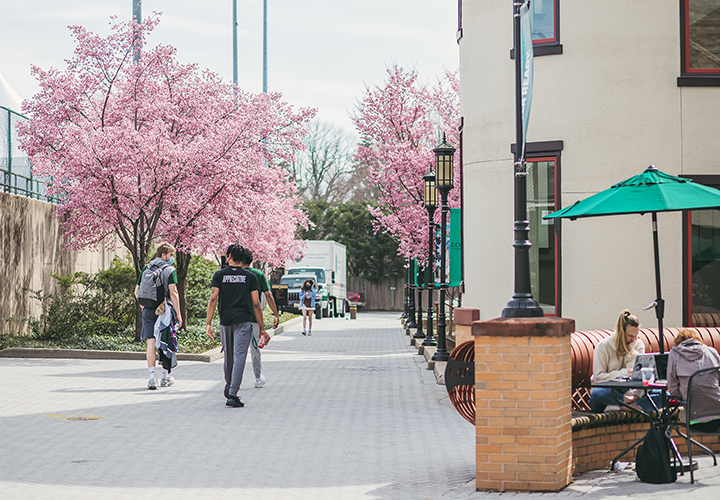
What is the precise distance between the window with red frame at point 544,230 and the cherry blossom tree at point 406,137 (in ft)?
47.7

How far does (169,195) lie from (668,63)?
417 inches

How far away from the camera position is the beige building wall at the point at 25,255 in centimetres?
1756

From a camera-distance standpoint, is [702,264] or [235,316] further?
[702,264]

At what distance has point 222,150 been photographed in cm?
1839

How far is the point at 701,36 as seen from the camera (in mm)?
11359

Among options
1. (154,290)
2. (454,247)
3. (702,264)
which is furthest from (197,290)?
(702,264)

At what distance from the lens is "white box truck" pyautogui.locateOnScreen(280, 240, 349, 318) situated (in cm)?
4309

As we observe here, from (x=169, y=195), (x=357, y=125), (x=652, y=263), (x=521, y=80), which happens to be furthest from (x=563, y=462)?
(x=357, y=125)

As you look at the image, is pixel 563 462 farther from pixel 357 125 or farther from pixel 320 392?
pixel 357 125

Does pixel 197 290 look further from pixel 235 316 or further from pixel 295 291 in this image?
pixel 235 316

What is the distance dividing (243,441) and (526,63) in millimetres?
4435

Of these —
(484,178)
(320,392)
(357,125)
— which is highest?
(357,125)

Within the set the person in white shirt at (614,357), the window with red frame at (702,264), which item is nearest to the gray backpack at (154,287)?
the person in white shirt at (614,357)

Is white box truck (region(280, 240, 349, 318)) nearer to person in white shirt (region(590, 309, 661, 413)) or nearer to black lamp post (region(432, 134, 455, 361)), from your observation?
black lamp post (region(432, 134, 455, 361))
